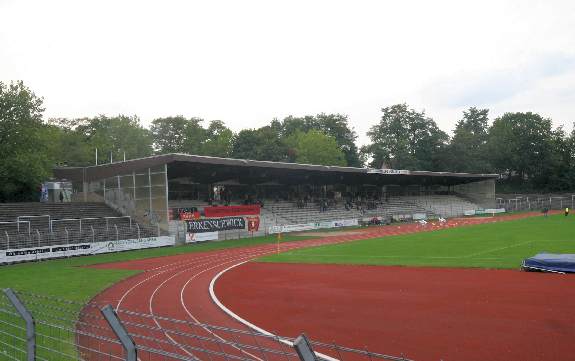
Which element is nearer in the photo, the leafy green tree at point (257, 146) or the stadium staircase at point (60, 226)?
the stadium staircase at point (60, 226)

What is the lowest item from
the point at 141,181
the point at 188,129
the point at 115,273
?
the point at 115,273

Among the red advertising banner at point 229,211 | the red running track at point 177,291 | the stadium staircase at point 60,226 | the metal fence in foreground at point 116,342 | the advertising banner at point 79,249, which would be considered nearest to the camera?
the metal fence in foreground at point 116,342

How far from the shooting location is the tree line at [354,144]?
280 feet

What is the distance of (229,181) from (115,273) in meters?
32.5

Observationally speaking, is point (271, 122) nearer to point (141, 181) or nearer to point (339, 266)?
point (141, 181)

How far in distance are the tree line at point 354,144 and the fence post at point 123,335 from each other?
193 ft

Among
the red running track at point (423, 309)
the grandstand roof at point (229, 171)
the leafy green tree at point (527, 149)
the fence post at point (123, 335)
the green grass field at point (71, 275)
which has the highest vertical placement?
the leafy green tree at point (527, 149)

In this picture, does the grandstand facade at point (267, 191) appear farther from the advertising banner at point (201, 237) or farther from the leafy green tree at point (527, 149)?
the leafy green tree at point (527, 149)

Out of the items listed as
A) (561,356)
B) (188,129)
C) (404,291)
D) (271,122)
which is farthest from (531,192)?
(561,356)

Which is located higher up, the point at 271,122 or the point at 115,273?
the point at 271,122

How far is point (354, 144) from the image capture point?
387ft

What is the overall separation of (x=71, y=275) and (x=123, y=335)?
2384 centimetres

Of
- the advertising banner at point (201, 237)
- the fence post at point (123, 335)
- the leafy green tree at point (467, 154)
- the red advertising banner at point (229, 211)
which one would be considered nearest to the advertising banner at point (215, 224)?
the advertising banner at point (201, 237)

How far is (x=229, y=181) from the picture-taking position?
58969 millimetres
